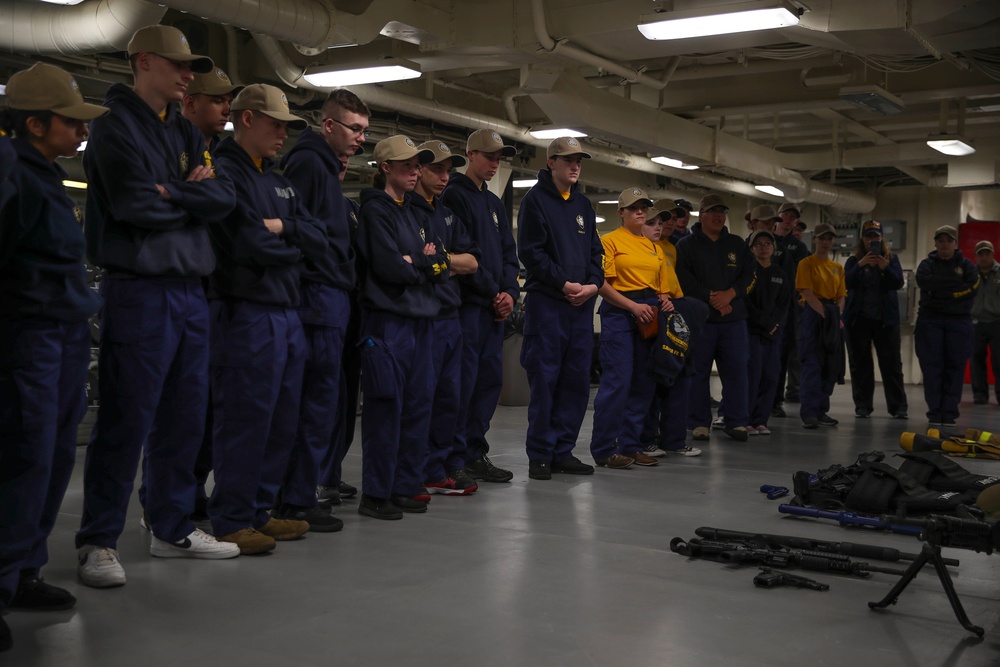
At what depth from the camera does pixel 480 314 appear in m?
5.29

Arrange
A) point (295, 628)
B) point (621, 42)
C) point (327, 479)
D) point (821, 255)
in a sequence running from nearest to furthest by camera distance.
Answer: point (295, 628)
point (327, 479)
point (621, 42)
point (821, 255)

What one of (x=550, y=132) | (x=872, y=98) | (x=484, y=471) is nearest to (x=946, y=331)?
(x=872, y=98)

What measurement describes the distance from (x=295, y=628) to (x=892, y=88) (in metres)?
10.0

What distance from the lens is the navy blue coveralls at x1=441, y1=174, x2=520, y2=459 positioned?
5168mm

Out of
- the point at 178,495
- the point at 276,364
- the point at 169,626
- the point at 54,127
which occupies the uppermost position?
the point at 54,127

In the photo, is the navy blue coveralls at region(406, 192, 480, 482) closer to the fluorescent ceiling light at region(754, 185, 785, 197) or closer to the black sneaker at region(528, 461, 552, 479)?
the black sneaker at region(528, 461, 552, 479)

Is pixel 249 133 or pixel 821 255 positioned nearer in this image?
pixel 249 133

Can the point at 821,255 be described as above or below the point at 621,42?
below

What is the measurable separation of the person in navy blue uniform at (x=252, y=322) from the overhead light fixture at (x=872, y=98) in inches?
281

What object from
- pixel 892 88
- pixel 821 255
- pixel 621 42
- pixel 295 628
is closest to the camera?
pixel 295 628

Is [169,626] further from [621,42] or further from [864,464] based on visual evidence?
[621,42]

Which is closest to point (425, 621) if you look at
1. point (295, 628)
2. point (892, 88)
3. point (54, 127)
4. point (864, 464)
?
point (295, 628)

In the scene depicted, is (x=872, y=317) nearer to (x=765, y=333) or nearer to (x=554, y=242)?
(x=765, y=333)

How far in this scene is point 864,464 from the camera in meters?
4.76
